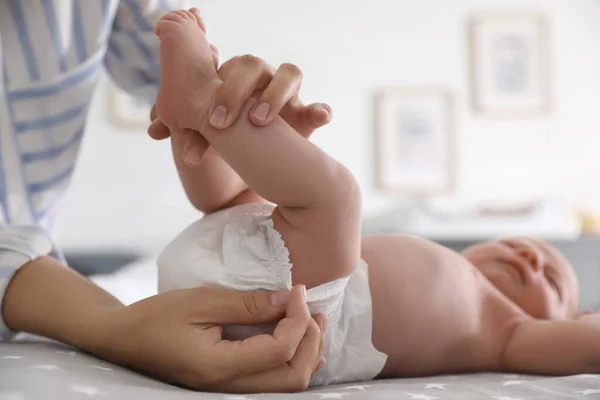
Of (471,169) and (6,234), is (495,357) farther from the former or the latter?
(471,169)

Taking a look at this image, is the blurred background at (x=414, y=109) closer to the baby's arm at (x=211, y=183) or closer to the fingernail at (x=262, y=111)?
the baby's arm at (x=211, y=183)

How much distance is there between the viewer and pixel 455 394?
596 millimetres

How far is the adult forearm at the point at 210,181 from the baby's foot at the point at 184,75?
0.15 meters

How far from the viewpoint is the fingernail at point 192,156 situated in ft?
1.95

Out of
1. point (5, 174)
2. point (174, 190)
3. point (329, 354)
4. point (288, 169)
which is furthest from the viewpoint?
point (174, 190)

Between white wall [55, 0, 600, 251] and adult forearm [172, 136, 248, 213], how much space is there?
218cm

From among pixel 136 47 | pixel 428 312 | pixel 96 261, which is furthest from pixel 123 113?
pixel 428 312

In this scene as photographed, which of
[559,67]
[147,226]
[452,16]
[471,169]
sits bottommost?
[147,226]

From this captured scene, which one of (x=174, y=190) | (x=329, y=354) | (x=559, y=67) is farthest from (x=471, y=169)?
(x=329, y=354)

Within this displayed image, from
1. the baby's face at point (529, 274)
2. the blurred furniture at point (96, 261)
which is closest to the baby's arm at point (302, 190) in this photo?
the baby's face at point (529, 274)

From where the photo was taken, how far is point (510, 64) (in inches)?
120

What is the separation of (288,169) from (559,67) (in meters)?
2.79

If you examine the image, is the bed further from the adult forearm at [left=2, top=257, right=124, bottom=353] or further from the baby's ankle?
the baby's ankle

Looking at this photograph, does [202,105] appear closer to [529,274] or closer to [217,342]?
[217,342]
